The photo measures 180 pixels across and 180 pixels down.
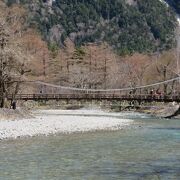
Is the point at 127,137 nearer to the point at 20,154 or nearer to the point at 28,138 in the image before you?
the point at 28,138

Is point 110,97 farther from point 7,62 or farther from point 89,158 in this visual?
point 89,158

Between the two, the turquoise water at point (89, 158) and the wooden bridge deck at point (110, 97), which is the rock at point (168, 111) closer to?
the wooden bridge deck at point (110, 97)

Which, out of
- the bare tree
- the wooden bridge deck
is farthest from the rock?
the bare tree

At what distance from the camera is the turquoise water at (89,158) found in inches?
748

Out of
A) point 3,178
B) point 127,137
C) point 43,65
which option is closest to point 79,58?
point 43,65

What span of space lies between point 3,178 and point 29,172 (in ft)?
4.93

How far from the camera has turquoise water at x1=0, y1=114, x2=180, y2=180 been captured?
1900cm

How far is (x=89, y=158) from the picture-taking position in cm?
2286

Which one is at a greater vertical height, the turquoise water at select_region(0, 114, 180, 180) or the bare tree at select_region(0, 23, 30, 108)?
the bare tree at select_region(0, 23, 30, 108)

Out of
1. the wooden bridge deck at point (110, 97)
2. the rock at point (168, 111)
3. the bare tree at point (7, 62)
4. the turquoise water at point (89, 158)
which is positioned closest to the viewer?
the turquoise water at point (89, 158)

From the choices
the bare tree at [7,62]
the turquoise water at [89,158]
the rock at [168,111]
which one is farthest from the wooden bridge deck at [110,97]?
the turquoise water at [89,158]

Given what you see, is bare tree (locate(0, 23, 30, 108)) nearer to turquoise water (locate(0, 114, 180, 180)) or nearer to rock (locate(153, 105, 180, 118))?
turquoise water (locate(0, 114, 180, 180))

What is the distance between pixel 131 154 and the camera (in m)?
24.3

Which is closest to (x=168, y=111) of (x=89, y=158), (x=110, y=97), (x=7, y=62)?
(x=110, y=97)
